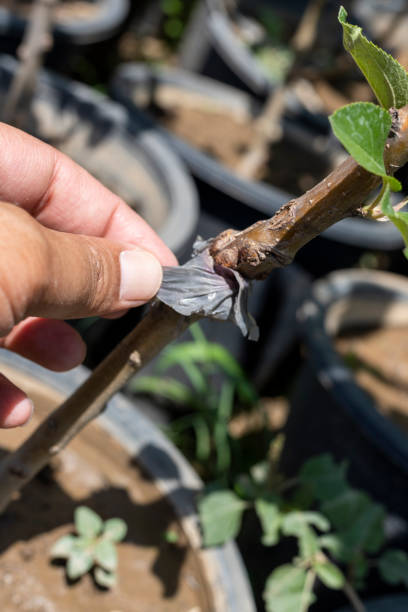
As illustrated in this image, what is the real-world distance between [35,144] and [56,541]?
1.89 ft

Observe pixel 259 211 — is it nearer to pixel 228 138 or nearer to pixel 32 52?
pixel 228 138

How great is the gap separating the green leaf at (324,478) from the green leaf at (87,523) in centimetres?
34

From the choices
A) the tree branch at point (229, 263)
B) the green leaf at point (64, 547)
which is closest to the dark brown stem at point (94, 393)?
the tree branch at point (229, 263)

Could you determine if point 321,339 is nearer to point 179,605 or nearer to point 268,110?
point 179,605

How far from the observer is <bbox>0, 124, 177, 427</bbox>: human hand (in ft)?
1.74

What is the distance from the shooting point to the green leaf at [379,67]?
444 mm

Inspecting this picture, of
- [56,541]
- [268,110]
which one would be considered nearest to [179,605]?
[56,541]

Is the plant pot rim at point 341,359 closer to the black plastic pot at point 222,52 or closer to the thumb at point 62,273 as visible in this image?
the thumb at point 62,273

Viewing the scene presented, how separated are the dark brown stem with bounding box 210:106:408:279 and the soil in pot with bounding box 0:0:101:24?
85.8 inches

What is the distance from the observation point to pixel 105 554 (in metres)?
0.88

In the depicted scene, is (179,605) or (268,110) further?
(268,110)

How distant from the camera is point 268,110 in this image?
221 cm

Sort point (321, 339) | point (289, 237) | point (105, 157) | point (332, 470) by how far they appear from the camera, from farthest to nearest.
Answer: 1. point (105, 157)
2. point (321, 339)
3. point (332, 470)
4. point (289, 237)

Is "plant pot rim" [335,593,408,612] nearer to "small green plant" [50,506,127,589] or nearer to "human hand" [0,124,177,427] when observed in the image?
"small green plant" [50,506,127,589]
